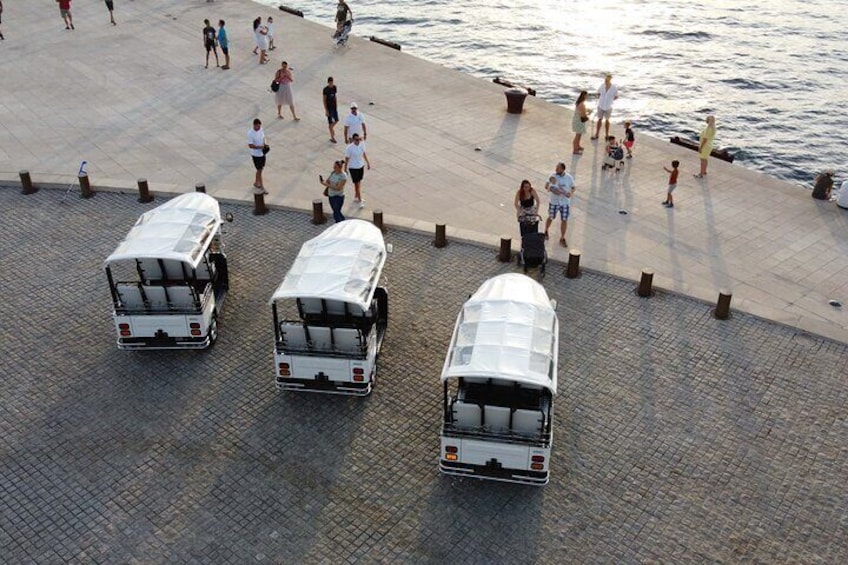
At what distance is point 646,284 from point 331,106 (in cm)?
1071

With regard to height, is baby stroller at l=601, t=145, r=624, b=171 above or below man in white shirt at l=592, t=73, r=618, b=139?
below

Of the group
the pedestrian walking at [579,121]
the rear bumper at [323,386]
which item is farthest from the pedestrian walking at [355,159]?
the rear bumper at [323,386]

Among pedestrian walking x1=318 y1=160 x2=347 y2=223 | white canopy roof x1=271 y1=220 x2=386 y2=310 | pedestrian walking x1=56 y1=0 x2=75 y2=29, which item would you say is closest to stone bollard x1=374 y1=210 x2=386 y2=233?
pedestrian walking x1=318 y1=160 x2=347 y2=223

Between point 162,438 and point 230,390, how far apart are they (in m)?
1.39

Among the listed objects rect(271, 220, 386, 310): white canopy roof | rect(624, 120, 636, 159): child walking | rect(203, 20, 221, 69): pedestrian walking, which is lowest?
rect(624, 120, 636, 159): child walking

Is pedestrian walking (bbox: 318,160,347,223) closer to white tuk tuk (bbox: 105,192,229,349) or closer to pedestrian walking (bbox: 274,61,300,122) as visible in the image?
white tuk tuk (bbox: 105,192,229,349)

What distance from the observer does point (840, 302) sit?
15.8m

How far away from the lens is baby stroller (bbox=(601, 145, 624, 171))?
2089 cm

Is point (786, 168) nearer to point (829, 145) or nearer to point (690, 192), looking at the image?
point (829, 145)

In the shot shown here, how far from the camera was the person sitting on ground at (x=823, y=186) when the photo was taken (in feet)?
65.6

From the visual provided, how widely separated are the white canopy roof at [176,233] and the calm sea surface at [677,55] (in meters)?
22.0

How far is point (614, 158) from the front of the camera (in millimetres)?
20922

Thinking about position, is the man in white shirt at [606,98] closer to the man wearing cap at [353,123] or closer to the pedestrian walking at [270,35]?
the man wearing cap at [353,123]

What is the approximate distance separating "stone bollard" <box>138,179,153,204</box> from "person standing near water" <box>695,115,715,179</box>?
14.0 meters
